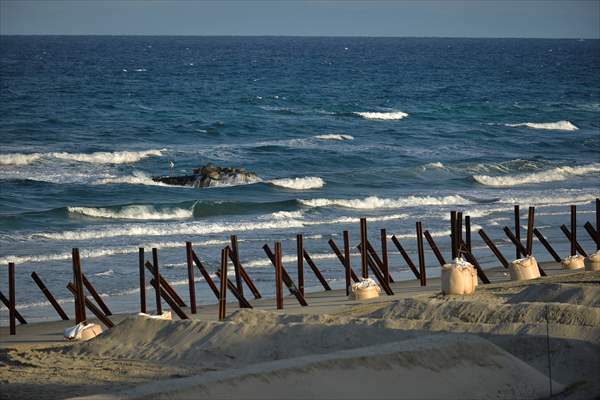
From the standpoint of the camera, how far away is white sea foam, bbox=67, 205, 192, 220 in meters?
31.3

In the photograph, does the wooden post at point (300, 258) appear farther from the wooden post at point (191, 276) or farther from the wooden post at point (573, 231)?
the wooden post at point (573, 231)

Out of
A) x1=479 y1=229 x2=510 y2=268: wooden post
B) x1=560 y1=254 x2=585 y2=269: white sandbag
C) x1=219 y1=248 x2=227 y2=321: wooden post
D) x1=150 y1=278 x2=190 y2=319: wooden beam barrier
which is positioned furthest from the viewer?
x1=560 y1=254 x2=585 y2=269: white sandbag

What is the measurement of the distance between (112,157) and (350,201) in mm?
13917

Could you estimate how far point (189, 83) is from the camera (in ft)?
286

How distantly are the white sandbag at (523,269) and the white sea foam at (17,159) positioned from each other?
2743 centimetres

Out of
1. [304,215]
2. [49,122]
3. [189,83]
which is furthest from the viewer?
[189,83]

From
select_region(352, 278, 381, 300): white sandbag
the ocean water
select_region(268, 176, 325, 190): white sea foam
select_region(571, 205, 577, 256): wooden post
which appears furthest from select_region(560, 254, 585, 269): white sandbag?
select_region(268, 176, 325, 190): white sea foam

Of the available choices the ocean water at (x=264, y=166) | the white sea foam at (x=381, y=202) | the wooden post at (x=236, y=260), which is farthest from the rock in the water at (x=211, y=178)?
the wooden post at (x=236, y=260)

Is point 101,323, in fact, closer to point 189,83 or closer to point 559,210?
point 559,210

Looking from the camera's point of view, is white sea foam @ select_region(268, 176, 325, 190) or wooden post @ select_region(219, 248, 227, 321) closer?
wooden post @ select_region(219, 248, 227, 321)

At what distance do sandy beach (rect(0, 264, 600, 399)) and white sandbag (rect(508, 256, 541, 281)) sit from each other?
7.48 feet

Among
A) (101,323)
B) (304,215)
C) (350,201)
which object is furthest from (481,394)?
(350,201)

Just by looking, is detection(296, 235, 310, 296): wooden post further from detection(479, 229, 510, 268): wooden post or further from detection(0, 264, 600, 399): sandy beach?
detection(479, 229, 510, 268): wooden post

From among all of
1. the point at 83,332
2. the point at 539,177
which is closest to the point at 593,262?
the point at 83,332
